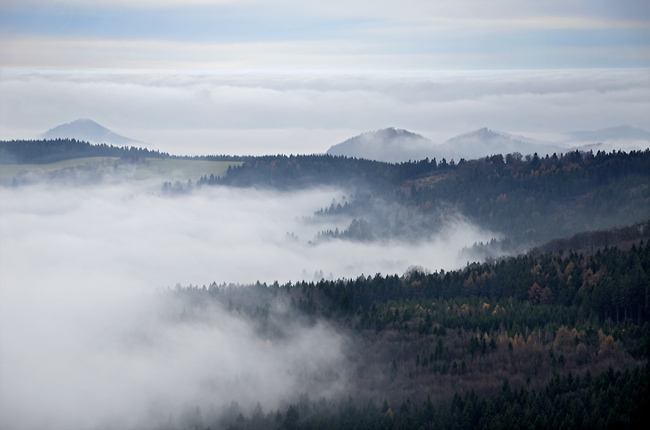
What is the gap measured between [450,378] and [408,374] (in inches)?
429

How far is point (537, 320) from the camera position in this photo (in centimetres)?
17600

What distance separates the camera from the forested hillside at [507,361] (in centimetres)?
12569

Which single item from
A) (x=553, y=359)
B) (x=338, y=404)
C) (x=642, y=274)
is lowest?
(x=338, y=404)

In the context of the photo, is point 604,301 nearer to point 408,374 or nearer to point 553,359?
point 553,359

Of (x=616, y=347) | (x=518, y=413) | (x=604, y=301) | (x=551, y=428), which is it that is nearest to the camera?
(x=551, y=428)

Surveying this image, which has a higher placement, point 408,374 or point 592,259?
point 592,259

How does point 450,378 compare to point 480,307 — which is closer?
point 450,378

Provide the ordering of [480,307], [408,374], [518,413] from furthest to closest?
[480,307] → [408,374] → [518,413]

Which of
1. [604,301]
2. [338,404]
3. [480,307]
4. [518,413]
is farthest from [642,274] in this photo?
[338,404]

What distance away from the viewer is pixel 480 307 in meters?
189

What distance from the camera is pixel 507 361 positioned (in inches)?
6161

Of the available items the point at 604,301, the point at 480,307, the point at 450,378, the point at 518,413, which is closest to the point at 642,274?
the point at 604,301

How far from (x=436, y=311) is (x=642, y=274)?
49.5 meters

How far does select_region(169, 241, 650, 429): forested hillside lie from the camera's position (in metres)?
126
